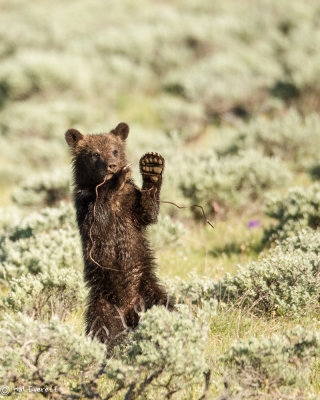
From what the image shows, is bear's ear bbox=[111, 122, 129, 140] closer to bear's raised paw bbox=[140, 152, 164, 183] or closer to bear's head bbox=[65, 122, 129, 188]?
bear's head bbox=[65, 122, 129, 188]

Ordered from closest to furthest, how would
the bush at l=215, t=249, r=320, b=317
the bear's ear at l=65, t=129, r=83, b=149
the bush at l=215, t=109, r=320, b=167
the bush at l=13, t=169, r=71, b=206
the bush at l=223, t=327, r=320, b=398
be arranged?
1. the bush at l=223, t=327, r=320, b=398
2. the bush at l=215, t=249, r=320, b=317
3. the bear's ear at l=65, t=129, r=83, b=149
4. the bush at l=13, t=169, r=71, b=206
5. the bush at l=215, t=109, r=320, b=167

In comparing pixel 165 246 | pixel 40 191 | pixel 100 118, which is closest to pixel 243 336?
pixel 165 246

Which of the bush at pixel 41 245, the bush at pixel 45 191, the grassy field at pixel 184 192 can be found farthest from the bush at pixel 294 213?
the bush at pixel 45 191

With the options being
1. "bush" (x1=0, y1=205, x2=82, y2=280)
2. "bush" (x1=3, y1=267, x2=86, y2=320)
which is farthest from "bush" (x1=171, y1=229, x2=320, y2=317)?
"bush" (x1=0, y1=205, x2=82, y2=280)

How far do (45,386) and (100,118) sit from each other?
11879mm

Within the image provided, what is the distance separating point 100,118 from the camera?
14516 mm

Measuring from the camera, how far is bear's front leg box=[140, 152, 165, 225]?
431cm

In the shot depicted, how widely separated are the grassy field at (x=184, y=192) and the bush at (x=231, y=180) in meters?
0.02

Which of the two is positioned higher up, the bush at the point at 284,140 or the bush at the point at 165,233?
the bush at the point at 284,140

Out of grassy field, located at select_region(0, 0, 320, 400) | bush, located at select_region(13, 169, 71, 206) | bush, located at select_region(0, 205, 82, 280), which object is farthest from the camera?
bush, located at select_region(13, 169, 71, 206)

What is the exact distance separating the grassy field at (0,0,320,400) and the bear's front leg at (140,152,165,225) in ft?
1.18

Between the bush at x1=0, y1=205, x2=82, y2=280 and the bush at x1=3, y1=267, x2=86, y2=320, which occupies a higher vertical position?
the bush at x1=0, y1=205, x2=82, y2=280

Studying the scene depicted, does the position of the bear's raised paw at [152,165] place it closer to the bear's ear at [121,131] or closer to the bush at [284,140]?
the bear's ear at [121,131]

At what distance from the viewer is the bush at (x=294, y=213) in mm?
6027
